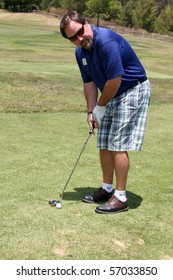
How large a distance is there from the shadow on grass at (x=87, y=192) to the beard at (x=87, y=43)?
Answer: 4.85 ft

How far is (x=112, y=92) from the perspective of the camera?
3811 millimetres

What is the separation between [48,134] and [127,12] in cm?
7284

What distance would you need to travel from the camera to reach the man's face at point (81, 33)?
12.0ft

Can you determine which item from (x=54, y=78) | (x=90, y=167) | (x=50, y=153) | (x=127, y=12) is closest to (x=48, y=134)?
(x=50, y=153)

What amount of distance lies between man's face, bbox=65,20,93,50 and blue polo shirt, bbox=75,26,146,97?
0.04 m

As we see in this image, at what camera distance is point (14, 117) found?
8.30m

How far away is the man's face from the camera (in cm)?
366

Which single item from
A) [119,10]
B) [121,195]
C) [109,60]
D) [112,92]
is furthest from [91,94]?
[119,10]

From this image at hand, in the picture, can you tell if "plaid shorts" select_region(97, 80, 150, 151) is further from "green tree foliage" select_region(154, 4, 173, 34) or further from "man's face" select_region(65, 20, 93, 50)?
"green tree foliage" select_region(154, 4, 173, 34)

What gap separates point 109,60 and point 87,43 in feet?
0.78

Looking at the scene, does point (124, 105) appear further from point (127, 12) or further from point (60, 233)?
point (127, 12)

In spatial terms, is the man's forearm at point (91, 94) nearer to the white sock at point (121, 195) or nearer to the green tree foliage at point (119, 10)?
the white sock at point (121, 195)

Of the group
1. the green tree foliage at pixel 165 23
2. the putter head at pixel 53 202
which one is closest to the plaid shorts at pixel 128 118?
the putter head at pixel 53 202

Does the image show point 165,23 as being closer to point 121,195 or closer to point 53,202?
point 121,195
